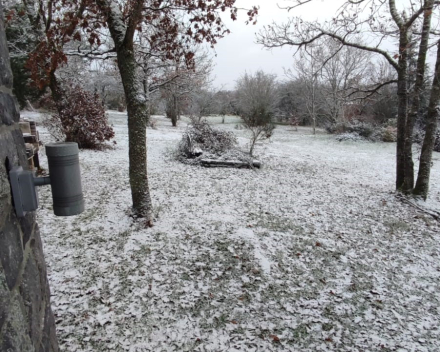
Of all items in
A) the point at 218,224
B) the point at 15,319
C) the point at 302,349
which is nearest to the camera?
the point at 15,319

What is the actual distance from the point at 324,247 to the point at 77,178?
3.47 meters

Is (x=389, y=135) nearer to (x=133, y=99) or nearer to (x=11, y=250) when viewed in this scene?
(x=133, y=99)

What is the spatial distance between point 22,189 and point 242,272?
261 cm

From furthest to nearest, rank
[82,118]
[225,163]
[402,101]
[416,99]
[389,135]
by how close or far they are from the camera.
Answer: [389,135] < [82,118] < [225,163] < [402,101] < [416,99]

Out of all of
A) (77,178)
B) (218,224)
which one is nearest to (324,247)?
(218,224)

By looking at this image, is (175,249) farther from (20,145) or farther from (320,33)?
(320,33)

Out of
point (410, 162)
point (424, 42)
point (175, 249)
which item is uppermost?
point (424, 42)

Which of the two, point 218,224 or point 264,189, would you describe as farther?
point 264,189

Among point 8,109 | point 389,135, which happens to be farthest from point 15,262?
point 389,135

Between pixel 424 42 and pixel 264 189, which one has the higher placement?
pixel 424 42

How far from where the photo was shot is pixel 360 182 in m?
7.18

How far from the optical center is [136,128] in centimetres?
367

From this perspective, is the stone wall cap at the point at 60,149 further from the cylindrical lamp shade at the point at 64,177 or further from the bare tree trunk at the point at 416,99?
the bare tree trunk at the point at 416,99

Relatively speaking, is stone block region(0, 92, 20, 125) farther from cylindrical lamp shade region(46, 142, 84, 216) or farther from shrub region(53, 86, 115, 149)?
shrub region(53, 86, 115, 149)
